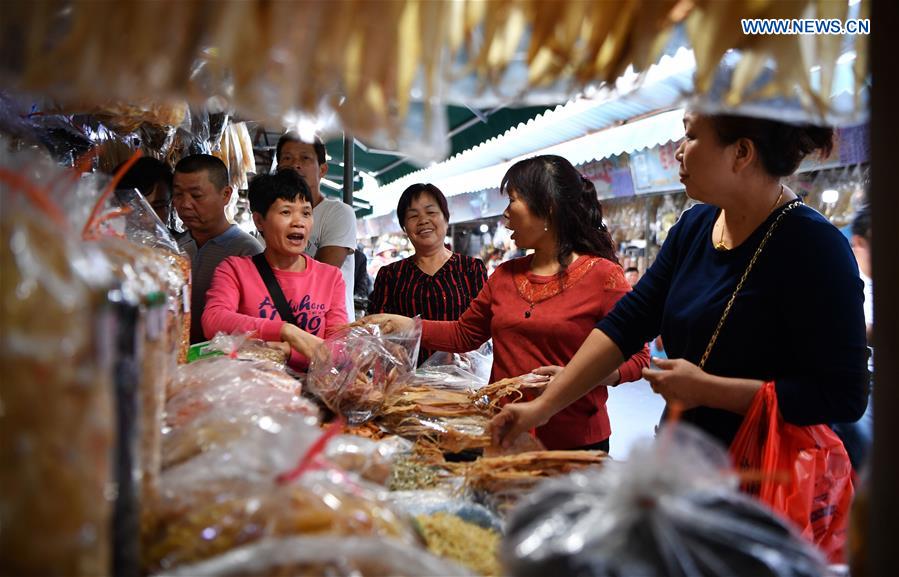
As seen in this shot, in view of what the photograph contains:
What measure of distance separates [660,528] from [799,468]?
1069mm

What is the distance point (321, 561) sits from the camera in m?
0.57

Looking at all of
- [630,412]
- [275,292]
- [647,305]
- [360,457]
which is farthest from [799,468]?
[630,412]

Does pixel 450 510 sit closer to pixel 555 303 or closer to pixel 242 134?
pixel 555 303

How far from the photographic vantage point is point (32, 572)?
0.49m

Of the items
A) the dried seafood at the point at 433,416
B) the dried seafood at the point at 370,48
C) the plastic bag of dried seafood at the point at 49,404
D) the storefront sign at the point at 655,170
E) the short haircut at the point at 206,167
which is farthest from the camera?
the storefront sign at the point at 655,170

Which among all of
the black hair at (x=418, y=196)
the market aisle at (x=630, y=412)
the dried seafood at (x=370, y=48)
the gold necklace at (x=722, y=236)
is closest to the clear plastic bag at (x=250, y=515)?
the dried seafood at (x=370, y=48)

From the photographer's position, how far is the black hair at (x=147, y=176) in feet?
8.80

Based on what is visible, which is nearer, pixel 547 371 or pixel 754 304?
pixel 754 304

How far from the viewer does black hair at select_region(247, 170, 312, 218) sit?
2561 millimetres

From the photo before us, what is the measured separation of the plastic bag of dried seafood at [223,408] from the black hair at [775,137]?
3.63 ft

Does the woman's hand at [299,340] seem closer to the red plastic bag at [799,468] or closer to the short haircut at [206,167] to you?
the short haircut at [206,167]

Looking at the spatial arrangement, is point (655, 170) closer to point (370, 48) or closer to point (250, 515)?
point (370, 48)

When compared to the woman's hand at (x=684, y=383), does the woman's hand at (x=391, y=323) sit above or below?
above

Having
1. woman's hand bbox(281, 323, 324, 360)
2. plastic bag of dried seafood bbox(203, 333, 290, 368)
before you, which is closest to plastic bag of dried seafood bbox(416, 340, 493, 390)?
woman's hand bbox(281, 323, 324, 360)
